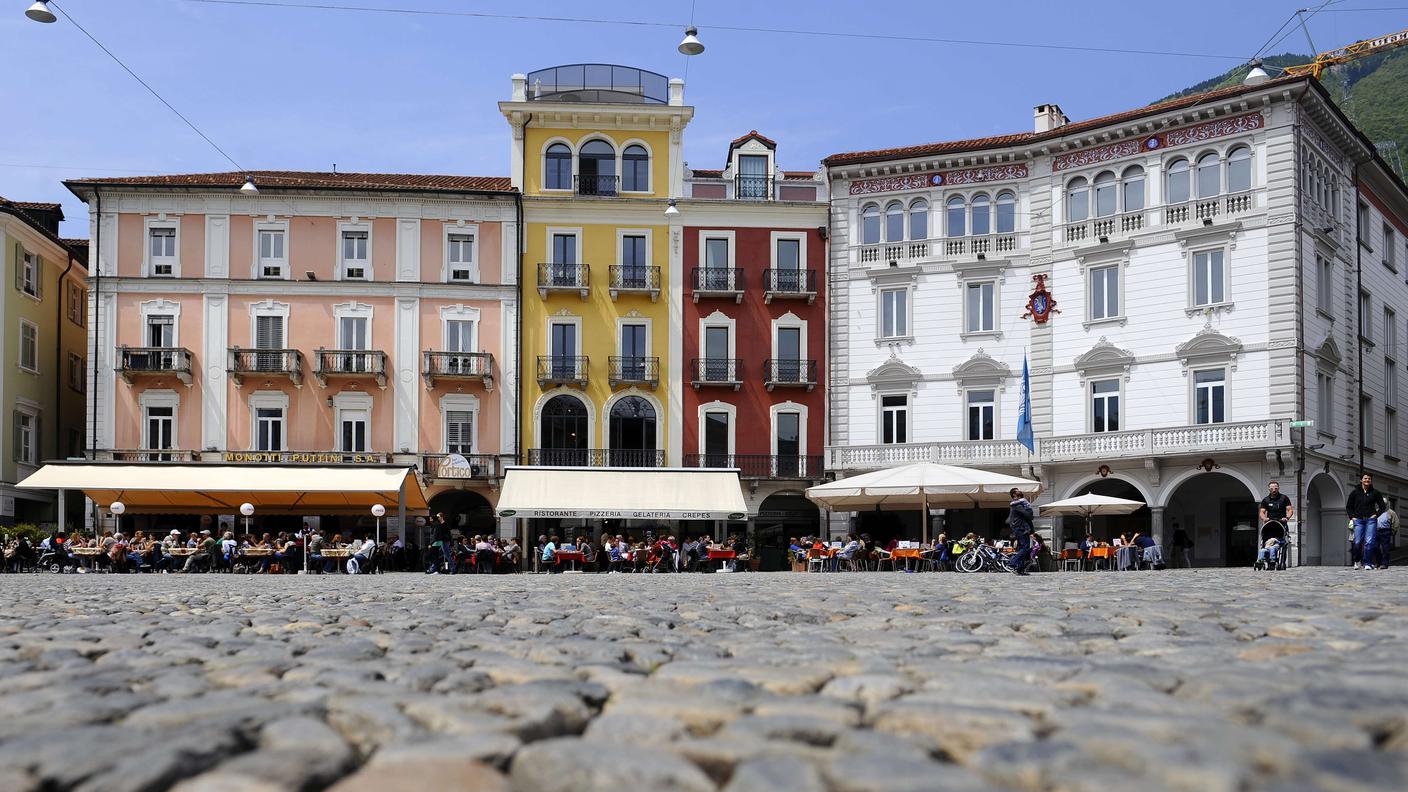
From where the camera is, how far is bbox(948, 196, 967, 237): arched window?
1720 inches

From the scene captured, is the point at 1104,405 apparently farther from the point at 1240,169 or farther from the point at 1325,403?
the point at 1240,169

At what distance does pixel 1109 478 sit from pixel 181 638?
35.6 meters

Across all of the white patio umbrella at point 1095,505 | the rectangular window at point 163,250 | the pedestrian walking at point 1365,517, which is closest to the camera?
the pedestrian walking at point 1365,517

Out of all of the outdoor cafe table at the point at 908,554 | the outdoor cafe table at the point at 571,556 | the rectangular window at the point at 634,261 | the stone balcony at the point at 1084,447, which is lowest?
the outdoor cafe table at the point at 571,556

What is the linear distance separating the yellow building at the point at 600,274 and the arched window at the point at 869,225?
6044 millimetres

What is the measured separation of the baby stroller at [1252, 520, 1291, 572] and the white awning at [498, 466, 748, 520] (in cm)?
1496

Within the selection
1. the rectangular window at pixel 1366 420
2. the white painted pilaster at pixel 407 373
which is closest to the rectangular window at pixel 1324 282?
the rectangular window at pixel 1366 420

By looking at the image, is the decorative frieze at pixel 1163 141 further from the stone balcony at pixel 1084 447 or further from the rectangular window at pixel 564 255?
the rectangular window at pixel 564 255

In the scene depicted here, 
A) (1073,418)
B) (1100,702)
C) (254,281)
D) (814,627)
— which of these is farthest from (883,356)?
A: (1100,702)

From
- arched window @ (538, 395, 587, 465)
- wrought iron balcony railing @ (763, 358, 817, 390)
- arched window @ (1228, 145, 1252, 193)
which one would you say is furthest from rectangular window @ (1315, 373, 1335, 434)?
arched window @ (538, 395, 587, 465)

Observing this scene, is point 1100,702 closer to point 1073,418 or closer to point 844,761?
point 844,761

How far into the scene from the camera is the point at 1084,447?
4041 centimetres

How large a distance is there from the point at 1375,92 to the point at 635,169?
59474 millimetres

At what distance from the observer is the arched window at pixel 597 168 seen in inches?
1789
